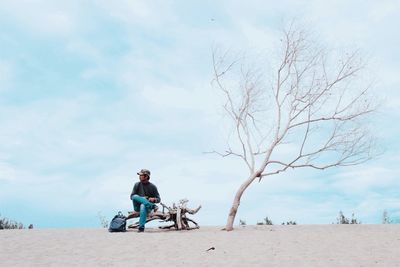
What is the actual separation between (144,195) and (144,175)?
1.94ft

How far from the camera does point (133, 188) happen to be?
51.9ft

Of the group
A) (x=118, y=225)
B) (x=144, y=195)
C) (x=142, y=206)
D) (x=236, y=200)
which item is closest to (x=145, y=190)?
(x=144, y=195)

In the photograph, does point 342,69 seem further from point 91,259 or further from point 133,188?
point 91,259

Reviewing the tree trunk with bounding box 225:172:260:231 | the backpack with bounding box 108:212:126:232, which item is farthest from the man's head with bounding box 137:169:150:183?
the tree trunk with bounding box 225:172:260:231

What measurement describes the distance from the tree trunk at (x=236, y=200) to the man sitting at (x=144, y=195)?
→ 6.81ft

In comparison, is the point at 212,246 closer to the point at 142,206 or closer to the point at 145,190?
the point at 142,206

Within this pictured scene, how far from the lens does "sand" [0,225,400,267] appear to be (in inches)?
437

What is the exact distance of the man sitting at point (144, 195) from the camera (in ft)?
51.1

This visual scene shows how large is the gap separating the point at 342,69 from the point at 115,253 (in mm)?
9607

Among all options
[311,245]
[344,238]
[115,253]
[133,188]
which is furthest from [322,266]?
→ [133,188]

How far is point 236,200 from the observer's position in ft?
53.6

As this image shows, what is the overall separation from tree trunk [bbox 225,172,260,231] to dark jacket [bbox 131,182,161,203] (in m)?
2.07

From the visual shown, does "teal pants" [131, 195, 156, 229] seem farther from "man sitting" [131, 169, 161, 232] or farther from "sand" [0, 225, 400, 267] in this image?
"sand" [0, 225, 400, 267]

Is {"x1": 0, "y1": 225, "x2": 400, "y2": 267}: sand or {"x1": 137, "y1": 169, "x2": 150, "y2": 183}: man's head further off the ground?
{"x1": 137, "y1": 169, "x2": 150, "y2": 183}: man's head
